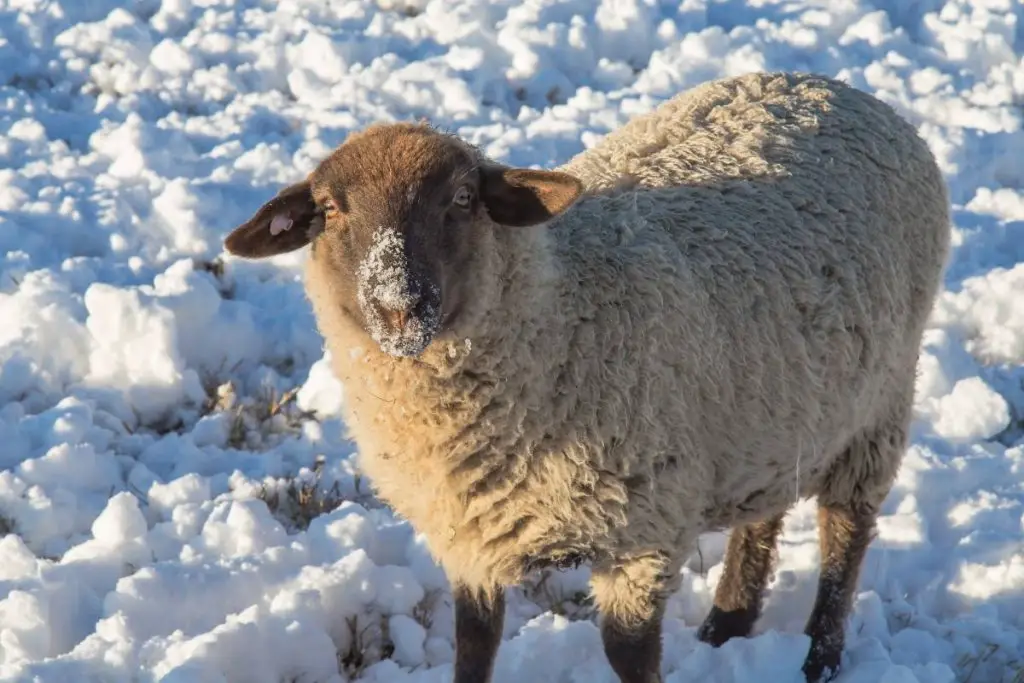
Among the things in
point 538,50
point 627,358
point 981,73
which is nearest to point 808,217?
point 627,358

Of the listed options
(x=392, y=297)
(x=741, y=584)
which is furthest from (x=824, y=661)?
(x=392, y=297)

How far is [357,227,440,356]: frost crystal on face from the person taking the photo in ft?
7.30

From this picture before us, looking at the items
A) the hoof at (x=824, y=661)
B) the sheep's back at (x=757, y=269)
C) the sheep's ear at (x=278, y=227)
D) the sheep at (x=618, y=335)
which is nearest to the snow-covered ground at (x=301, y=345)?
the hoof at (x=824, y=661)

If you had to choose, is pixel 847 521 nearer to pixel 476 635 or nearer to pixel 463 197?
pixel 476 635

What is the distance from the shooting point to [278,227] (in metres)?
2.58

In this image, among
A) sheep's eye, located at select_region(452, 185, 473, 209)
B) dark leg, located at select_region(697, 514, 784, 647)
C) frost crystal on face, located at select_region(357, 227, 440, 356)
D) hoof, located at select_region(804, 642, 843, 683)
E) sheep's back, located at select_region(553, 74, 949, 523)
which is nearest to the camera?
frost crystal on face, located at select_region(357, 227, 440, 356)

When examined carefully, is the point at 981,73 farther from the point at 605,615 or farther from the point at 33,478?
the point at 33,478

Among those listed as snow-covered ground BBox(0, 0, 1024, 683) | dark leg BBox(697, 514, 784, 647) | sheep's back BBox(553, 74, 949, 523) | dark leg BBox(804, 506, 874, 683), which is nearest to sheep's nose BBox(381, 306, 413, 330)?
sheep's back BBox(553, 74, 949, 523)

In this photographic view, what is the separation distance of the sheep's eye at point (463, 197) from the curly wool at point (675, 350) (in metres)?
0.11

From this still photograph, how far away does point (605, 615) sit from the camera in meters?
2.78

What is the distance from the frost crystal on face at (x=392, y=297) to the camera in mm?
2225

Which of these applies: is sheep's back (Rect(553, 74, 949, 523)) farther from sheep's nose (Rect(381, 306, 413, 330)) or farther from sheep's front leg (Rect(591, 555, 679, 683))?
sheep's nose (Rect(381, 306, 413, 330))

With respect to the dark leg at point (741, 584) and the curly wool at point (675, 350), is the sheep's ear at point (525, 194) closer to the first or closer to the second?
the curly wool at point (675, 350)

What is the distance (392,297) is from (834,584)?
71.9 inches
